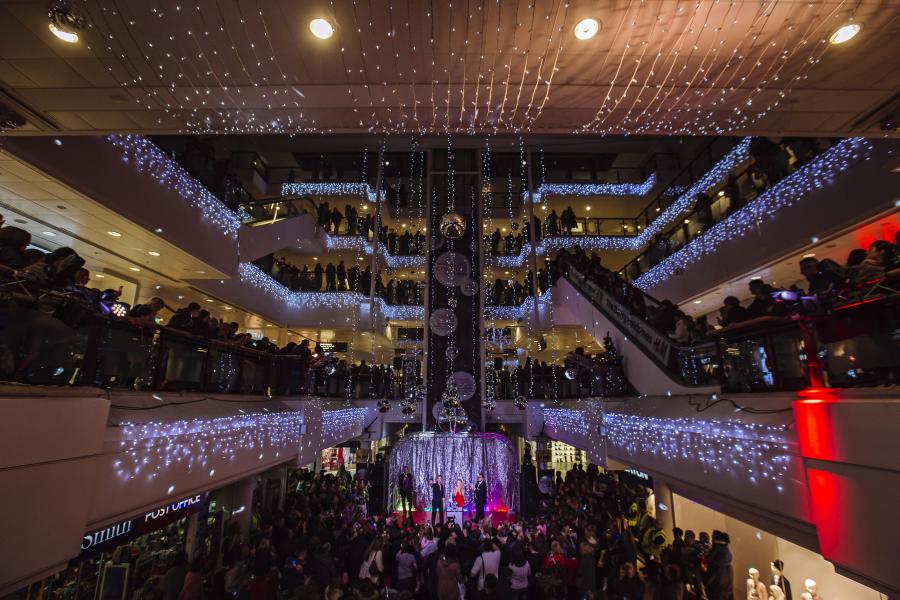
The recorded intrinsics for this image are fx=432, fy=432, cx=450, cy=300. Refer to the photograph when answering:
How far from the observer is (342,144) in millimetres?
17156

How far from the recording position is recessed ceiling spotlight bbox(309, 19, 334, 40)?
2.80 metres

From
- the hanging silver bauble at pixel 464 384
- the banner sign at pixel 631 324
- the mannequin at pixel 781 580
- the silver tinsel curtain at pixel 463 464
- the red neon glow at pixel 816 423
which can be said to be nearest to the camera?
the red neon glow at pixel 816 423

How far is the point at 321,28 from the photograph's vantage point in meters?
2.85

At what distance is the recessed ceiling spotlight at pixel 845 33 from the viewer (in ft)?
8.91

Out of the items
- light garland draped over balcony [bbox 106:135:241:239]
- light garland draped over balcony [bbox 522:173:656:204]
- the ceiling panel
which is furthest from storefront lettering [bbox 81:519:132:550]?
light garland draped over balcony [bbox 522:173:656:204]

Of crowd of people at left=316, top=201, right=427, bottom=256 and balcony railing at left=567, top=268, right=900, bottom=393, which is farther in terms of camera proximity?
crowd of people at left=316, top=201, right=427, bottom=256

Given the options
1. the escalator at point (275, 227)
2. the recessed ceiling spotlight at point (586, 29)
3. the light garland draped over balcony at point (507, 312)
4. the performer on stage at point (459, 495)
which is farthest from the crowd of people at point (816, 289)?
the escalator at point (275, 227)

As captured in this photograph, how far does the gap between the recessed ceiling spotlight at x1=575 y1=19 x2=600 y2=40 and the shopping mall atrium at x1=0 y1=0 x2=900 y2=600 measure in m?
0.02

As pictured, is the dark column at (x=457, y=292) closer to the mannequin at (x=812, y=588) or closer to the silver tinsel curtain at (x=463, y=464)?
the silver tinsel curtain at (x=463, y=464)

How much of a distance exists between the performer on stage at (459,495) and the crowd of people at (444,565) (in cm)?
327

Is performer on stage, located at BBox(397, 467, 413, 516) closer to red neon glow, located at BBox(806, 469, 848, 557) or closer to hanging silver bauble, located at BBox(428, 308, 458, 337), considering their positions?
hanging silver bauble, located at BBox(428, 308, 458, 337)

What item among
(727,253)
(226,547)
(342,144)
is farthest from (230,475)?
(342,144)

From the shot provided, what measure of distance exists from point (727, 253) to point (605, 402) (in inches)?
166

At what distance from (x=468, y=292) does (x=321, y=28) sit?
1060cm
